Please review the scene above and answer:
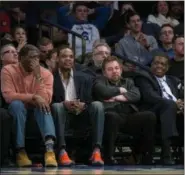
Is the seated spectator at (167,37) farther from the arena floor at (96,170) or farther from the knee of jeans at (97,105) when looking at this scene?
the arena floor at (96,170)

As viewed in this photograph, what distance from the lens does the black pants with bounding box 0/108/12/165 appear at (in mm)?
9922

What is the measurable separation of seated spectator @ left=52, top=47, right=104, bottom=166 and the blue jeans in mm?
241

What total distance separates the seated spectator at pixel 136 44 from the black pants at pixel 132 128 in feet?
8.44

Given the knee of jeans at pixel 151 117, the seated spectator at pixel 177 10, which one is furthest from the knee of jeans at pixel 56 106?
the seated spectator at pixel 177 10

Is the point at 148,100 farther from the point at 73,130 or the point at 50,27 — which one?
the point at 50,27

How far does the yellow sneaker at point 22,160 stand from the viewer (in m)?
9.88

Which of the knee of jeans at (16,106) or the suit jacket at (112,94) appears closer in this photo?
the knee of jeans at (16,106)

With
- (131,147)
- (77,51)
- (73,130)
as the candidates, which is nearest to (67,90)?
(73,130)

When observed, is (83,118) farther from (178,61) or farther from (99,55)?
(178,61)

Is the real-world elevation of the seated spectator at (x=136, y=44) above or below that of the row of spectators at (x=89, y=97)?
above

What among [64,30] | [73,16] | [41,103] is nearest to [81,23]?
[73,16]

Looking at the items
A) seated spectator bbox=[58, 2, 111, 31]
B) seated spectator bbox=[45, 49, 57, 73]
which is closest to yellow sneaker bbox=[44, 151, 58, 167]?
seated spectator bbox=[45, 49, 57, 73]

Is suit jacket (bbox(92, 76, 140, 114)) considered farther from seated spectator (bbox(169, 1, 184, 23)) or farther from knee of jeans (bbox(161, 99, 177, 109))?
seated spectator (bbox(169, 1, 184, 23))

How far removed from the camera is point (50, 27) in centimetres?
1357
